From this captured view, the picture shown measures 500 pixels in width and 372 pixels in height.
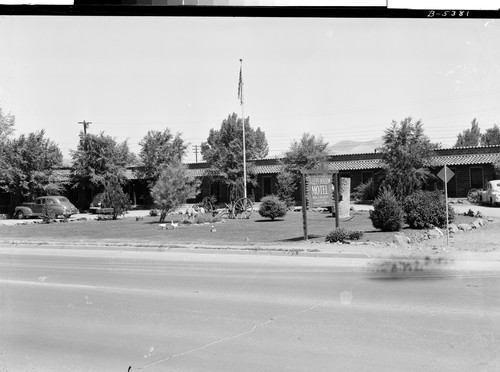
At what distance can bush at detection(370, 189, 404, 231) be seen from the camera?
1642 cm

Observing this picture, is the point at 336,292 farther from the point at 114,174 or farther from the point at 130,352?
the point at 114,174

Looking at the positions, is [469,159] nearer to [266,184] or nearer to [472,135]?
[266,184]

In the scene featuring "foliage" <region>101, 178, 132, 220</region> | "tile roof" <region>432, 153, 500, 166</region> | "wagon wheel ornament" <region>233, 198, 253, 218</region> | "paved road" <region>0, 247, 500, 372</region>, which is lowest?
"paved road" <region>0, 247, 500, 372</region>

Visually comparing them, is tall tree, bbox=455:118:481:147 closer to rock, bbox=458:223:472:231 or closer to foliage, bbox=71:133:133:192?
rock, bbox=458:223:472:231

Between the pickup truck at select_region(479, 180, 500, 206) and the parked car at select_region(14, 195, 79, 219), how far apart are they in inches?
889

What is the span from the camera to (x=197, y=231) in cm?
1938

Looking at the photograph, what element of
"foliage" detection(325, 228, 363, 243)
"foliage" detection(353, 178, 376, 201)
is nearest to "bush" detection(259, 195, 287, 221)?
"foliage" detection(325, 228, 363, 243)

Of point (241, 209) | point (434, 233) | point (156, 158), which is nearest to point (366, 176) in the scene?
point (241, 209)

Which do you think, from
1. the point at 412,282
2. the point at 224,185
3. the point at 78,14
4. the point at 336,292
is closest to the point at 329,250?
the point at 412,282

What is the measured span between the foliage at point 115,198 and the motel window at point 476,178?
895 inches

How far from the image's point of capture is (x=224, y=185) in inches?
1124

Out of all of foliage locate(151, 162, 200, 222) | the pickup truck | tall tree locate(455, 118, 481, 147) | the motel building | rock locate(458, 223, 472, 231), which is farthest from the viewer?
the pickup truck

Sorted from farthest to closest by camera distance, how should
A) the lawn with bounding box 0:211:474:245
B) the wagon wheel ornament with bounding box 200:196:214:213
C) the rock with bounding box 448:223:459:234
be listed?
1. the wagon wheel ornament with bounding box 200:196:214:213
2. the rock with bounding box 448:223:459:234
3. the lawn with bounding box 0:211:474:245

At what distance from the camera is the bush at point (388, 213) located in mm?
16422
